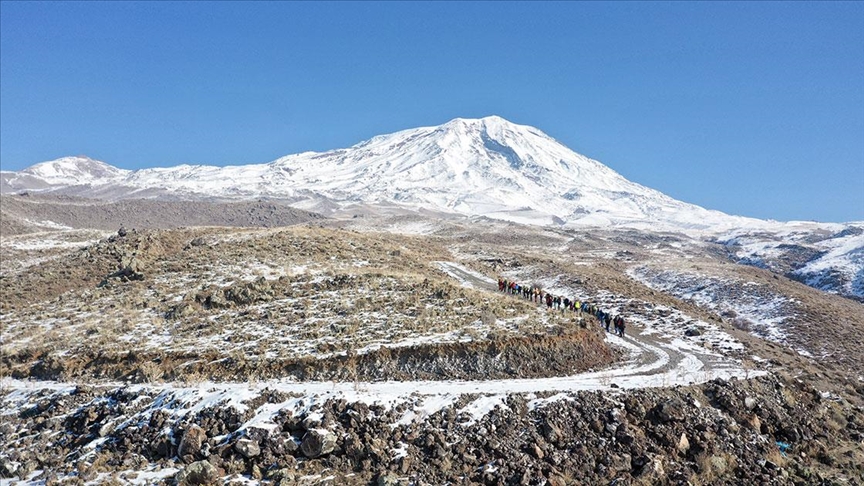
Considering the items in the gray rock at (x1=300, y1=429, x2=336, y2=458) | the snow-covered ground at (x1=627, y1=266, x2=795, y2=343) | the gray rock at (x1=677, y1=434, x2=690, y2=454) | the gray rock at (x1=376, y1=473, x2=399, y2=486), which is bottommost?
the snow-covered ground at (x1=627, y1=266, x2=795, y2=343)

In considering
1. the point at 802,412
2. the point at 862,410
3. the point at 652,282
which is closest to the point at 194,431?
the point at 802,412

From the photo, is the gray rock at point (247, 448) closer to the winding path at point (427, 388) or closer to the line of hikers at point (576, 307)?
the winding path at point (427, 388)

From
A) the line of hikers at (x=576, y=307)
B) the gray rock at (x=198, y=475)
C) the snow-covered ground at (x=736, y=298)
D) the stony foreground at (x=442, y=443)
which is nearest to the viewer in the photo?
the gray rock at (x=198, y=475)

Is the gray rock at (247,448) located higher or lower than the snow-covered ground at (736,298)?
higher

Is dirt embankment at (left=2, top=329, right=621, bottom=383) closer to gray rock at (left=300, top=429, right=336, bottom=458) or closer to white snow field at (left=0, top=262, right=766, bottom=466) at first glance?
white snow field at (left=0, top=262, right=766, bottom=466)

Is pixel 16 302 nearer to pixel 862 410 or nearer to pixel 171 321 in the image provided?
pixel 171 321

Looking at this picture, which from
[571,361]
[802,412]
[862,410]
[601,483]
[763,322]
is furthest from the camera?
[763,322]

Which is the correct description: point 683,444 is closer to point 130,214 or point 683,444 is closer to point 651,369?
point 651,369

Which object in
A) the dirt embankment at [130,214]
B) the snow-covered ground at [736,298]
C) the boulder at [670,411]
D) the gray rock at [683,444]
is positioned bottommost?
the snow-covered ground at [736,298]

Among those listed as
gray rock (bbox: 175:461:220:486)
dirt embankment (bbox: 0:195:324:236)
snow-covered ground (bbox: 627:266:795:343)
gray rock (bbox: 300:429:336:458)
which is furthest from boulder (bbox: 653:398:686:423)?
dirt embankment (bbox: 0:195:324:236)

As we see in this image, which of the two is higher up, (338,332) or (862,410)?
(338,332)

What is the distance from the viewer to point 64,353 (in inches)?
734

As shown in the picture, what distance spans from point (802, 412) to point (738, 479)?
4.87m

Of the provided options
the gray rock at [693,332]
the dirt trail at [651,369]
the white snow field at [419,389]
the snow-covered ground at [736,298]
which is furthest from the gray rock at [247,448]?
the snow-covered ground at [736,298]
